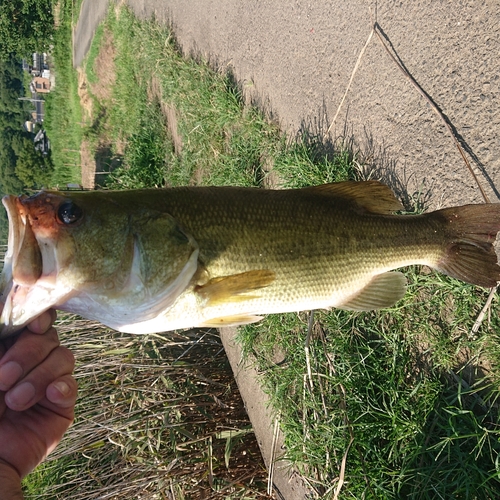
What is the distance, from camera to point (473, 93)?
2646 millimetres

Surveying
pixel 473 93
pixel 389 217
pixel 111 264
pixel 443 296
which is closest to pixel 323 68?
pixel 473 93

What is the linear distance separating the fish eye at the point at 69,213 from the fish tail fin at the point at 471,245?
1879 mm

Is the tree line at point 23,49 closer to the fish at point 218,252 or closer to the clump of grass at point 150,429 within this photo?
the clump of grass at point 150,429

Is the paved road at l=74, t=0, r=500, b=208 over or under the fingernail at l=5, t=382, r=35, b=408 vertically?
over

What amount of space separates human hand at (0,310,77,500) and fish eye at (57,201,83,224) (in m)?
0.48

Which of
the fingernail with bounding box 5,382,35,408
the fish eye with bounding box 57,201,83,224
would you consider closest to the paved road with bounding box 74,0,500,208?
the fish eye with bounding box 57,201,83,224

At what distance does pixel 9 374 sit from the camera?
1789 millimetres

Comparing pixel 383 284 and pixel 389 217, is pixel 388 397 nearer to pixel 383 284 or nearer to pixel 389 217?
pixel 383 284

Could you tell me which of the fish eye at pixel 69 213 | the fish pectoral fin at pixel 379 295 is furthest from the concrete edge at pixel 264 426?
the fish eye at pixel 69 213

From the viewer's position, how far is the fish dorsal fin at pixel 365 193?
7.41 feet

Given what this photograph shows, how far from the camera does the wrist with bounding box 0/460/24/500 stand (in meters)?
1.76

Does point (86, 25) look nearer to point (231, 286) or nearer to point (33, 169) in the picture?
point (33, 169)

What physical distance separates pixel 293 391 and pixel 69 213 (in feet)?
8.11

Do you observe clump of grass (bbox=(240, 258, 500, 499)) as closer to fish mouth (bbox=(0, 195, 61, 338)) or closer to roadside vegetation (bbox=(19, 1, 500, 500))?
roadside vegetation (bbox=(19, 1, 500, 500))
